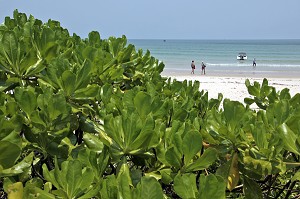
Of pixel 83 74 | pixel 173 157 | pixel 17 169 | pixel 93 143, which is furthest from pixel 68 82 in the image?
pixel 173 157

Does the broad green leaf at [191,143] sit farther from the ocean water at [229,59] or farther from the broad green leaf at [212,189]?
the ocean water at [229,59]

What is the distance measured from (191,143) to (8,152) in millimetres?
422

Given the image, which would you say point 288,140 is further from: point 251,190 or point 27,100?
point 27,100

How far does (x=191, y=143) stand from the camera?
878 mm

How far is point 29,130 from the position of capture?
41.9 inches

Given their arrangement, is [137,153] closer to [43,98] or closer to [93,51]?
[43,98]

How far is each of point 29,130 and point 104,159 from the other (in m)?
0.26

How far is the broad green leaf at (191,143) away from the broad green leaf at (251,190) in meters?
0.28

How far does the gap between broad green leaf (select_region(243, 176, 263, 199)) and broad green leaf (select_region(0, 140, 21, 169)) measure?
0.64 m

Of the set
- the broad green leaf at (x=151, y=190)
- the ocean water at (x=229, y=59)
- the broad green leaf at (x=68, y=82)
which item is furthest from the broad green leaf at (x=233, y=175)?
the ocean water at (x=229, y=59)

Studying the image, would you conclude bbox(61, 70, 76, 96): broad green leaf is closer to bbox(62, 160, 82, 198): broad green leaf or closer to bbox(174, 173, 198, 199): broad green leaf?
bbox(62, 160, 82, 198): broad green leaf

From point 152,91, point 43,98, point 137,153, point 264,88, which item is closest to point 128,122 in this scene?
point 137,153

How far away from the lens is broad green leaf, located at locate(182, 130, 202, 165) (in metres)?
0.87

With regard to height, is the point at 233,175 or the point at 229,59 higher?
the point at 229,59
